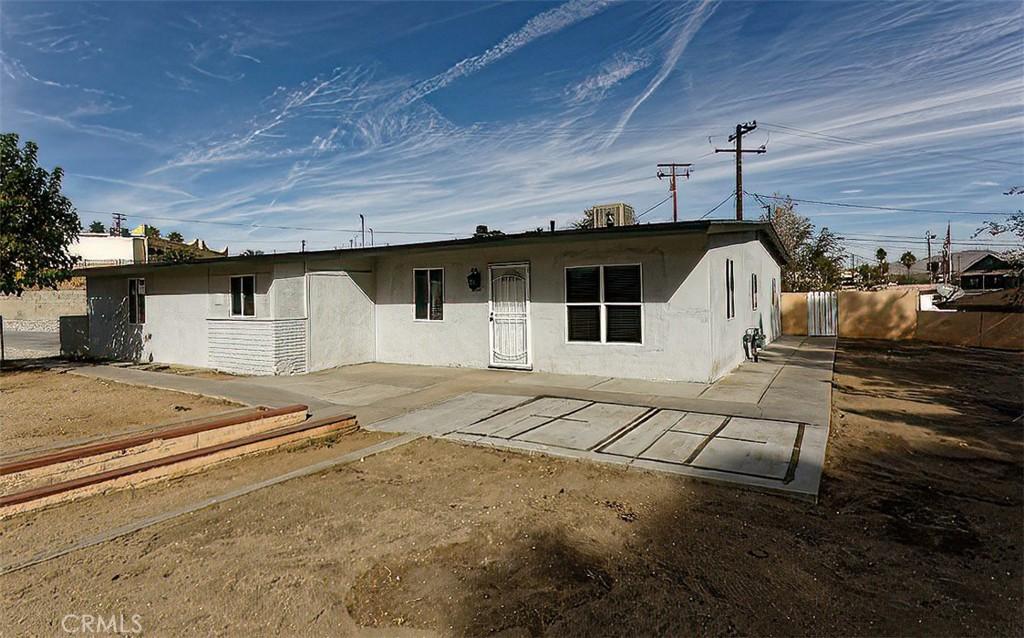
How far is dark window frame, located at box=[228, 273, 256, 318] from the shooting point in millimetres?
12016

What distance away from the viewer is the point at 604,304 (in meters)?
9.40

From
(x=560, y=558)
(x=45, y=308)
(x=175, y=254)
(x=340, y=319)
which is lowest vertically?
(x=560, y=558)

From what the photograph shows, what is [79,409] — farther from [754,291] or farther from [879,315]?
[879,315]

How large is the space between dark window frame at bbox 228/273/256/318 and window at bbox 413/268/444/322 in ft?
12.8

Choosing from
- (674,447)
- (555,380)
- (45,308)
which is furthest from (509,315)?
(45,308)

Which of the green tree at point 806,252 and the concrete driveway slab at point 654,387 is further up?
the green tree at point 806,252

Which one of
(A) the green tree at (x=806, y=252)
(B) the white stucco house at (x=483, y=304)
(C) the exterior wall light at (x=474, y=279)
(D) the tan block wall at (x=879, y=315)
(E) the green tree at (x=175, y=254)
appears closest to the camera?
(B) the white stucco house at (x=483, y=304)

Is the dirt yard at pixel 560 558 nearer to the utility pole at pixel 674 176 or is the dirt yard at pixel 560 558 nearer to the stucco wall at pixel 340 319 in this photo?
the stucco wall at pixel 340 319

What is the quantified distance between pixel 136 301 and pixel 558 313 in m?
12.5

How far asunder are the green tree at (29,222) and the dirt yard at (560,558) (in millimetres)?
10484

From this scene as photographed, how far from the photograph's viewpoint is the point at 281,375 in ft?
34.6

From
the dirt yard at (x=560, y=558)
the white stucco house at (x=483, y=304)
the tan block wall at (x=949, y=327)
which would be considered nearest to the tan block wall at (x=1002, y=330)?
the tan block wall at (x=949, y=327)

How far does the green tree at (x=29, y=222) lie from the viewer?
1080 centimetres

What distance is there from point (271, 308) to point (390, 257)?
2824 mm
